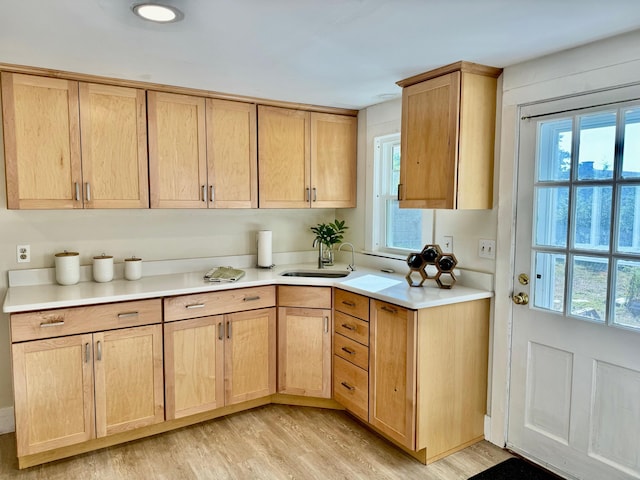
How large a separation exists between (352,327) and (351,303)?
16cm

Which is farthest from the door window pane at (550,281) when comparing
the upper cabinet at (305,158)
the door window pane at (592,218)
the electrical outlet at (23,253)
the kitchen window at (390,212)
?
the electrical outlet at (23,253)

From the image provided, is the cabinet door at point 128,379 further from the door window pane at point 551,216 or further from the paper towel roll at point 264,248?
the door window pane at point 551,216

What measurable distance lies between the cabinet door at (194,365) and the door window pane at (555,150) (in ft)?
6.98

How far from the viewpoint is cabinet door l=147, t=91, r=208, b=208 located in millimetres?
2891

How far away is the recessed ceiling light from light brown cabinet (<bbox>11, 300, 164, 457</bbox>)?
156cm

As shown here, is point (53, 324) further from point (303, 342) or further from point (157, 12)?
point (157, 12)

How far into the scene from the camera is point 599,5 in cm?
169

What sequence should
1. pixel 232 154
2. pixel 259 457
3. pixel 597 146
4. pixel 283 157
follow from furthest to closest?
pixel 283 157
pixel 232 154
pixel 259 457
pixel 597 146

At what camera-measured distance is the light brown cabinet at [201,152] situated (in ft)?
9.55

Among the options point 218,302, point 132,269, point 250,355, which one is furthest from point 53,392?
point 250,355

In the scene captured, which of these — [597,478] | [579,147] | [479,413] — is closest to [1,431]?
[479,413]

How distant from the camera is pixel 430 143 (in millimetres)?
2592

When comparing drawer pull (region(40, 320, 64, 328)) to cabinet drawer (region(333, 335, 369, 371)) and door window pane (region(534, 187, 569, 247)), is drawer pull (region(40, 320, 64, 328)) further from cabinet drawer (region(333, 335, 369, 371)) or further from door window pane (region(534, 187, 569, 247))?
door window pane (region(534, 187, 569, 247))

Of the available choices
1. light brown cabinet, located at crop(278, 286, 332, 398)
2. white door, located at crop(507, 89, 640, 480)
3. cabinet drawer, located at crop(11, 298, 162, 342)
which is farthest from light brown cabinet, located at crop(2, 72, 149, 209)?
white door, located at crop(507, 89, 640, 480)
